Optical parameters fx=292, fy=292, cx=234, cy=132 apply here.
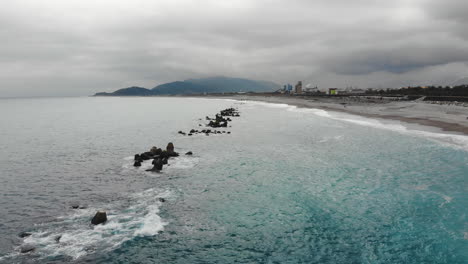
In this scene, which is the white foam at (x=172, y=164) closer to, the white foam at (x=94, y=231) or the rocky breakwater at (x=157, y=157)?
the rocky breakwater at (x=157, y=157)

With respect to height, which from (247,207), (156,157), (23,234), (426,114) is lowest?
(23,234)

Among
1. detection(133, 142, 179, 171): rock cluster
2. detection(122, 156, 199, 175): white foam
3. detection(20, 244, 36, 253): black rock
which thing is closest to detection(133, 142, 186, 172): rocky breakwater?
detection(133, 142, 179, 171): rock cluster

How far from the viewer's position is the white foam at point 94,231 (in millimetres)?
12164

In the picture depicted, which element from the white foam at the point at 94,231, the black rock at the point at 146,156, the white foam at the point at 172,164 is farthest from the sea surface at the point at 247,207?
the black rock at the point at 146,156

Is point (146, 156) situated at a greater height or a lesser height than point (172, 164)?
greater

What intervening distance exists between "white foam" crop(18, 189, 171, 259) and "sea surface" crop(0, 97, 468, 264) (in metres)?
0.05

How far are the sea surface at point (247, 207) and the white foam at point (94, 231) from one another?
55mm

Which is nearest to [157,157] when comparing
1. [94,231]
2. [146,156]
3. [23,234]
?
[146,156]

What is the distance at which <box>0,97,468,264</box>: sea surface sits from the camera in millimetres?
11805

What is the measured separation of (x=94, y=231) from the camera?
13727 millimetres

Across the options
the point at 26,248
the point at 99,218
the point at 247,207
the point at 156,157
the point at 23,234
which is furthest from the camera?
the point at 156,157

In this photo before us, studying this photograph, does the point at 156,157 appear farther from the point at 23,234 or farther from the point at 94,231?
the point at 23,234

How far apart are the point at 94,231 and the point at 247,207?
7819mm

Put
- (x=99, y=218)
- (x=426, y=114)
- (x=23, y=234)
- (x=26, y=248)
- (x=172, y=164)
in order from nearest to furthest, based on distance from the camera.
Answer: (x=26, y=248) < (x=23, y=234) < (x=99, y=218) < (x=172, y=164) < (x=426, y=114)
